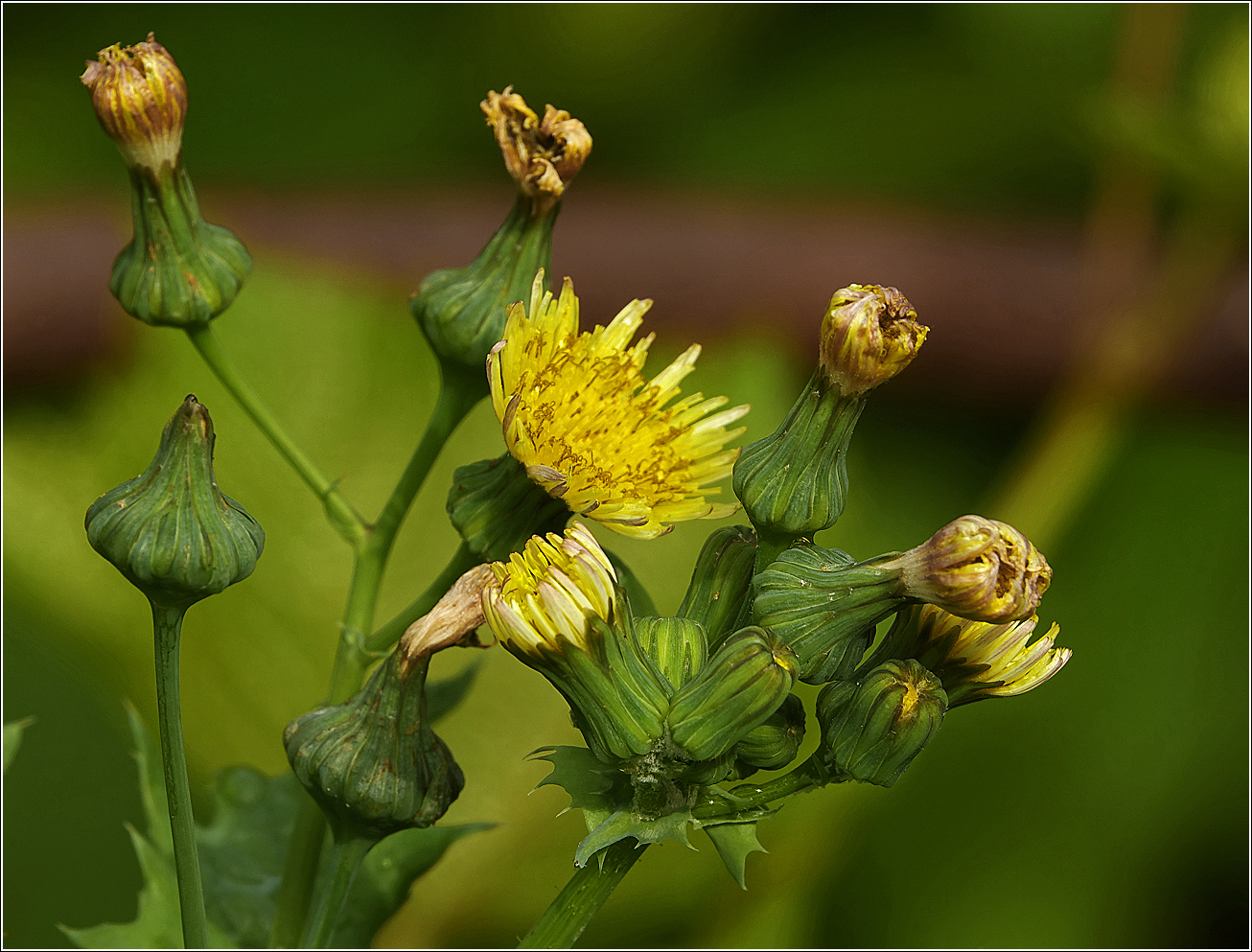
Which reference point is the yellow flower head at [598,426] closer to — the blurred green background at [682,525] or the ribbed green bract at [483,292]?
the ribbed green bract at [483,292]

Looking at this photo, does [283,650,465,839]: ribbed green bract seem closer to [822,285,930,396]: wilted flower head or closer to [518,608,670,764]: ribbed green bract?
[518,608,670,764]: ribbed green bract

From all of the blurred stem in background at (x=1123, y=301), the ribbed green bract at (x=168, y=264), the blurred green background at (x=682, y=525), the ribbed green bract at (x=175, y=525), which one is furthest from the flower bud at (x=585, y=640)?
the blurred stem in background at (x=1123, y=301)

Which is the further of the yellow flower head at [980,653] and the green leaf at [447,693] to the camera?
the green leaf at [447,693]

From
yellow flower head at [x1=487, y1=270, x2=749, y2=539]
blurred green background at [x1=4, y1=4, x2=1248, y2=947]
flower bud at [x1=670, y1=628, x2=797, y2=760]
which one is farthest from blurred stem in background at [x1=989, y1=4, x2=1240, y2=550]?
flower bud at [x1=670, y1=628, x2=797, y2=760]

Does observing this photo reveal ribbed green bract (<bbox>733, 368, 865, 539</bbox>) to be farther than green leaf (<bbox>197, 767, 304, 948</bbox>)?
No

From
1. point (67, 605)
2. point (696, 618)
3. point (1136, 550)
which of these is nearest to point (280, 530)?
point (67, 605)

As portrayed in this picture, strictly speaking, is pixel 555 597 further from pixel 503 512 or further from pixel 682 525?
pixel 682 525

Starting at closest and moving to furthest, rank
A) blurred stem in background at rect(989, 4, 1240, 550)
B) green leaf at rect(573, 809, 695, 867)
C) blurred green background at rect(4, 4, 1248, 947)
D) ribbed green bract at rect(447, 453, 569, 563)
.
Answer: green leaf at rect(573, 809, 695, 867) → ribbed green bract at rect(447, 453, 569, 563) → blurred green background at rect(4, 4, 1248, 947) → blurred stem in background at rect(989, 4, 1240, 550)
